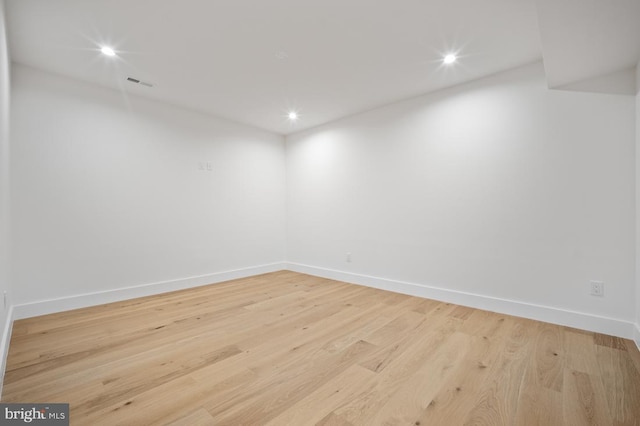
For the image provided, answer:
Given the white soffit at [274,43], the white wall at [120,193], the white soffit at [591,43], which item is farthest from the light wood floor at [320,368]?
the white soffit at [274,43]

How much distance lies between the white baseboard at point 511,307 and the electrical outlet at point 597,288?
188 mm

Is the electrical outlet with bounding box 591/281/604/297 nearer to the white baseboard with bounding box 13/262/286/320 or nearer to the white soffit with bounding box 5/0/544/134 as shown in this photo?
the white soffit with bounding box 5/0/544/134

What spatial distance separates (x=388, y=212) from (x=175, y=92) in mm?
2997

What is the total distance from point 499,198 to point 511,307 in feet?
3.53

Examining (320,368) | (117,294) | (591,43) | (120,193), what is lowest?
(320,368)

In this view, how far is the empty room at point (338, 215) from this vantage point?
64.1 inches

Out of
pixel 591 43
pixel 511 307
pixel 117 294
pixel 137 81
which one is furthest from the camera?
pixel 117 294

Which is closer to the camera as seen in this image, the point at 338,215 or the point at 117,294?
the point at 117,294

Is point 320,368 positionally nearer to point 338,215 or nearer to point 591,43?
point 338,215

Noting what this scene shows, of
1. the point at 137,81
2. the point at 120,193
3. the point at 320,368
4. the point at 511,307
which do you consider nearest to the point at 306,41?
the point at 137,81

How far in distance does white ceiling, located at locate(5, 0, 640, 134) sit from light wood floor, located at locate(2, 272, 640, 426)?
2.16 meters

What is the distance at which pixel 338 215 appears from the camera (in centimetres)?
433

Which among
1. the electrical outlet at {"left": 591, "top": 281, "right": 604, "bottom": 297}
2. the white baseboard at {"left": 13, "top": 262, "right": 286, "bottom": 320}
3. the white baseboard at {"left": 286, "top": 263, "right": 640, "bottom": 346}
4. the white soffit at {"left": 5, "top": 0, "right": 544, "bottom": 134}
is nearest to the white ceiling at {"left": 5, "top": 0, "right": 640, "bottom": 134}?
the white soffit at {"left": 5, "top": 0, "right": 544, "bottom": 134}

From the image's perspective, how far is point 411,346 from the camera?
2115mm
